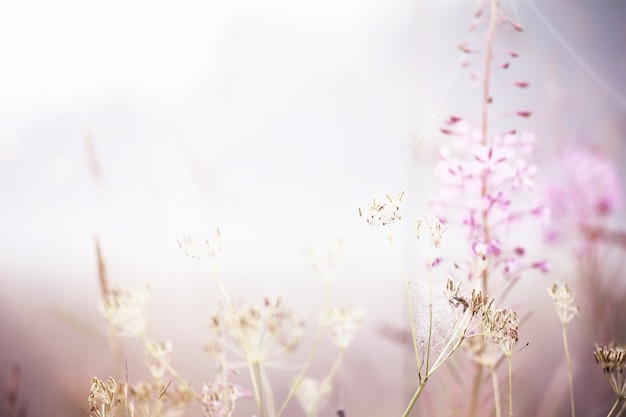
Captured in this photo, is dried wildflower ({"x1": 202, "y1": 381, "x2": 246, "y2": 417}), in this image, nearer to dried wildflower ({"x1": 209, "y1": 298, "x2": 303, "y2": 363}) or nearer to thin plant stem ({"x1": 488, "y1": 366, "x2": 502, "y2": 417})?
dried wildflower ({"x1": 209, "y1": 298, "x2": 303, "y2": 363})

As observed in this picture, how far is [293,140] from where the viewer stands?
89 cm

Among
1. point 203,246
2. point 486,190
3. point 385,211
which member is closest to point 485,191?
point 486,190

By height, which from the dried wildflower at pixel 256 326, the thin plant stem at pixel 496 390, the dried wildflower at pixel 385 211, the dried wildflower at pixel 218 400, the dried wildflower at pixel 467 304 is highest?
the dried wildflower at pixel 385 211

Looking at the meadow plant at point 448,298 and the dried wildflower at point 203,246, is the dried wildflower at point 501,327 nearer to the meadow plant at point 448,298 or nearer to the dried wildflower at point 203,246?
the meadow plant at point 448,298

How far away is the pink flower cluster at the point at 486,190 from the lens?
0.82m

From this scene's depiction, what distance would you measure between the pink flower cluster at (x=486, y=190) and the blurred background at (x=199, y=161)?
0.09 m

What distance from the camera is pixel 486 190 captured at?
2.74ft

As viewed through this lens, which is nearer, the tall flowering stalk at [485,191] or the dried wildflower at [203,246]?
the dried wildflower at [203,246]

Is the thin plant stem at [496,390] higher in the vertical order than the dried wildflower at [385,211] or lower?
lower

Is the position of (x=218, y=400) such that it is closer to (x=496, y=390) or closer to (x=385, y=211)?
(x=385, y=211)

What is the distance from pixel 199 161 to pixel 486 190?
0.44 m

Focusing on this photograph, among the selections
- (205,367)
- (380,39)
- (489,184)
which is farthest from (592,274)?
(205,367)

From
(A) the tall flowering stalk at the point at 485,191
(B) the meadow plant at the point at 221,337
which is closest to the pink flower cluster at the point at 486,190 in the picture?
(A) the tall flowering stalk at the point at 485,191

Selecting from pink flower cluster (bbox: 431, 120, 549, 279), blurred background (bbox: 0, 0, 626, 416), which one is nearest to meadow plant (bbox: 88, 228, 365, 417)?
blurred background (bbox: 0, 0, 626, 416)
